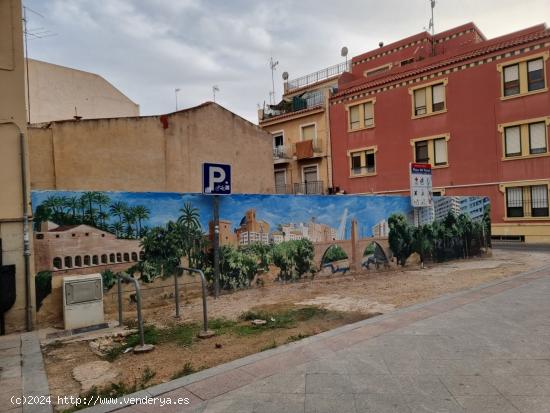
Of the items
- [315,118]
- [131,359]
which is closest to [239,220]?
[131,359]

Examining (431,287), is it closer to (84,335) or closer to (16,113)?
(84,335)

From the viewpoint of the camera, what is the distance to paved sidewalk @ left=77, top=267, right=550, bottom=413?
12.2 feet

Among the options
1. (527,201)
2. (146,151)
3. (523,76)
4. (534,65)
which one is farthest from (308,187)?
(146,151)

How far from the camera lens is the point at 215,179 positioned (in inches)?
333

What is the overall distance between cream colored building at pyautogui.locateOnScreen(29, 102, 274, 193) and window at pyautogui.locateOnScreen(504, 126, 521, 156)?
14.2 m

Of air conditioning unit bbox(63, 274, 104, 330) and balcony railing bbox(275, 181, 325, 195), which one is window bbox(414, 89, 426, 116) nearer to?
balcony railing bbox(275, 181, 325, 195)

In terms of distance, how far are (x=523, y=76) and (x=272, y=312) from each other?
2162cm

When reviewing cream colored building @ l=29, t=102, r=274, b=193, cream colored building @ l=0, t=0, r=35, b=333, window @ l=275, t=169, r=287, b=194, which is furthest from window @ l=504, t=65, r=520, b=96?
cream colored building @ l=0, t=0, r=35, b=333

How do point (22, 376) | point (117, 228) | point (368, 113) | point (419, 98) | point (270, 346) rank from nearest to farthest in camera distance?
point (22, 376)
point (270, 346)
point (117, 228)
point (419, 98)
point (368, 113)

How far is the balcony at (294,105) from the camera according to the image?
104ft

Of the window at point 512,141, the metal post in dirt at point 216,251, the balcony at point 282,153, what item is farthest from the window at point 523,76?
the metal post in dirt at point 216,251

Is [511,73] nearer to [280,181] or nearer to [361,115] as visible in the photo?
[361,115]

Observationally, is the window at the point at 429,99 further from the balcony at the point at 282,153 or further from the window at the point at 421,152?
the balcony at the point at 282,153

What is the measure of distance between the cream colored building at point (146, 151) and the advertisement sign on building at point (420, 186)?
764 cm
